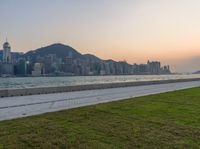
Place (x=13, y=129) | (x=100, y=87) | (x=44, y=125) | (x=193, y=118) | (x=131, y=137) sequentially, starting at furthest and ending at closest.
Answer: (x=100, y=87)
(x=193, y=118)
(x=44, y=125)
(x=13, y=129)
(x=131, y=137)

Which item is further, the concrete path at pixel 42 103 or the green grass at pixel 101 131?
the concrete path at pixel 42 103

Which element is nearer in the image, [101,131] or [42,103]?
[101,131]

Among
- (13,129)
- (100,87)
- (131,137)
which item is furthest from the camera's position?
(100,87)

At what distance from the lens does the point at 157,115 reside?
317 inches

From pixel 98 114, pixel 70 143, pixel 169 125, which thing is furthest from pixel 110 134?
pixel 98 114

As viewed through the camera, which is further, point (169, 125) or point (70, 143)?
A: point (169, 125)

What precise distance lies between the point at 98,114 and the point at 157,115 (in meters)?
1.83

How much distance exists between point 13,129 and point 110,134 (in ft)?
7.08

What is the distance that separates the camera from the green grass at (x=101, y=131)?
484 centimetres

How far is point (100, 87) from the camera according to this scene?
75.3 feet

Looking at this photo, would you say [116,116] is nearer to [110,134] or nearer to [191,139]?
[110,134]

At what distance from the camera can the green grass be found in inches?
191

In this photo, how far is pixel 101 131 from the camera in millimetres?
5750

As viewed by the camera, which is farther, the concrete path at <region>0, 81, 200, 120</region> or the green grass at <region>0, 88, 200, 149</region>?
the concrete path at <region>0, 81, 200, 120</region>
